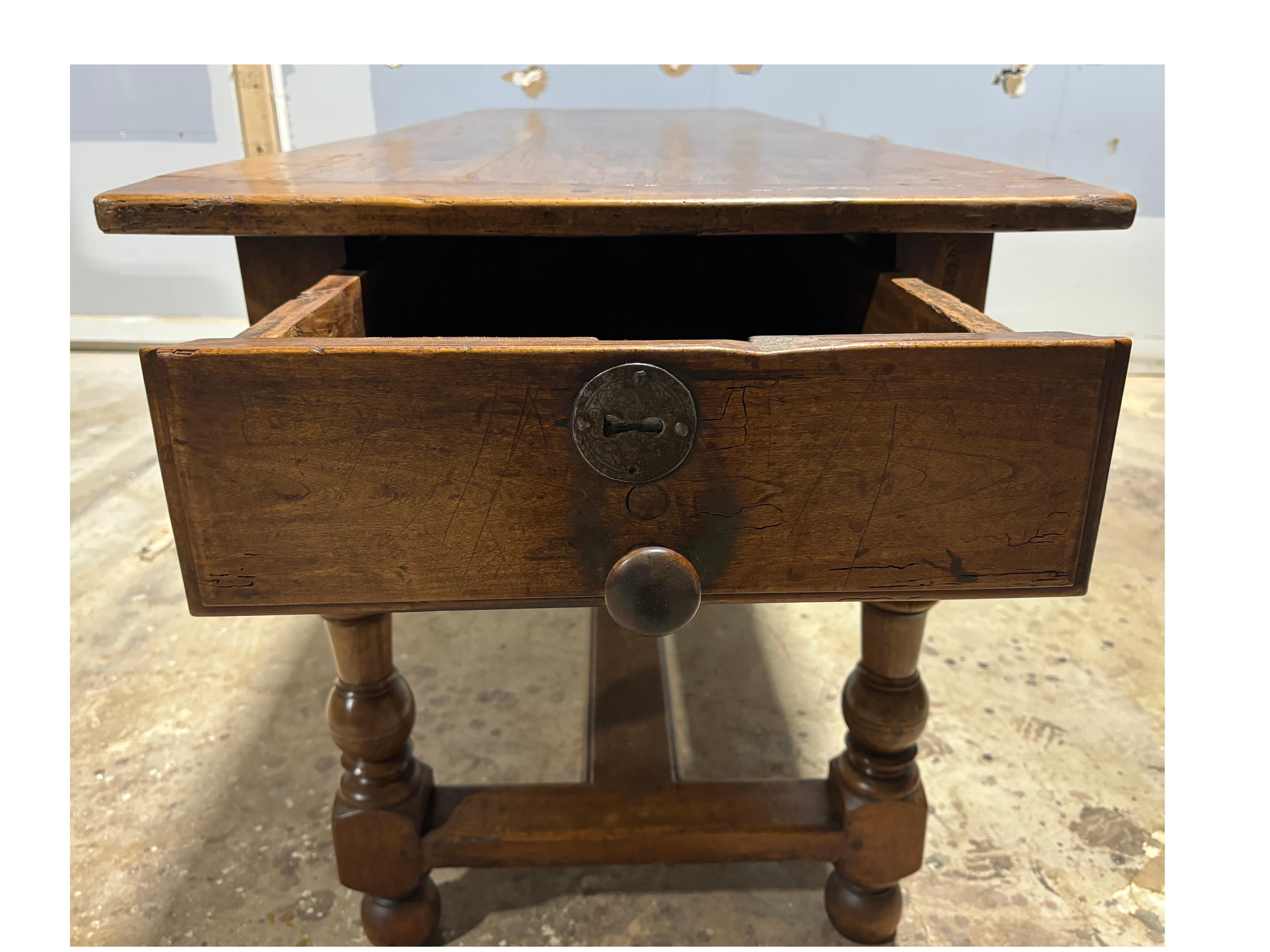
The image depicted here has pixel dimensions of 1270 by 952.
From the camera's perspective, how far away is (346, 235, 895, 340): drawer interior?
1.07 m

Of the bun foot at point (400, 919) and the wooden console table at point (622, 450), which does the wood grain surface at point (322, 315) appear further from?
the bun foot at point (400, 919)

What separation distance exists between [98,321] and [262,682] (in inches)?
86.9

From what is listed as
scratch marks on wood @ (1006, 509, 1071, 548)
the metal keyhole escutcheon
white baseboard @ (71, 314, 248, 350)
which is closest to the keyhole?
the metal keyhole escutcheon

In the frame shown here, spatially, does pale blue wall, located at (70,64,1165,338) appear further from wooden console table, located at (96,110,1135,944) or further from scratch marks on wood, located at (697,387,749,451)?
scratch marks on wood, located at (697,387,749,451)

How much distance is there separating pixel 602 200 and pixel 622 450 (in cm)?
26

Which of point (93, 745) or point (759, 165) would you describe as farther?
point (93, 745)

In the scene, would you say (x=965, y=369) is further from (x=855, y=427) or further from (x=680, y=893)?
(x=680, y=893)

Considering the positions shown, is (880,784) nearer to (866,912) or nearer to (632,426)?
(866,912)

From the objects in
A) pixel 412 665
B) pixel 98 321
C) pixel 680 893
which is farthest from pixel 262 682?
pixel 98 321

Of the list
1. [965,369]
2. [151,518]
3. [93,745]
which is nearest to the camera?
[965,369]

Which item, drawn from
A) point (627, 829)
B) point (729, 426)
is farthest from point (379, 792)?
point (729, 426)

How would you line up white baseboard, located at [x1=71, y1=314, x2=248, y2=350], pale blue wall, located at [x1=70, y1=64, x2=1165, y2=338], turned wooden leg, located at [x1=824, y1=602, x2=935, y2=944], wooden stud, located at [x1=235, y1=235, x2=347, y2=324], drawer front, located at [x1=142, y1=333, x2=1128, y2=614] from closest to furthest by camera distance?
drawer front, located at [x1=142, y1=333, x2=1128, y2=614] < wooden stud, located at [x1=235, y1=235, x2=347, y2=324] < turned wooden leg, located at [x1=824, y1=602, x2=935, y2=944] < pale blue wall, located at [x1=70, y1=64, x2=1165, y2=338] < white baseboard, located at [x1=71, y1=314, x2=248, y2=350]

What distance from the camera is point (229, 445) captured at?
0.52 m

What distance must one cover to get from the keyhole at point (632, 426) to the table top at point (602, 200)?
23cm
